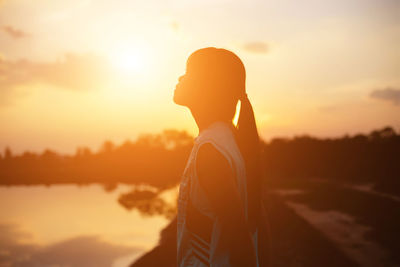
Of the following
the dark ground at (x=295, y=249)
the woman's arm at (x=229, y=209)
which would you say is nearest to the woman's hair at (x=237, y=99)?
the woman's arm at (x=229, y=209)

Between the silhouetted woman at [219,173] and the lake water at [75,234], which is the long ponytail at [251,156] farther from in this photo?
the lake water at [75,234]

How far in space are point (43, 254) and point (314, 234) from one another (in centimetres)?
Answer: 1916

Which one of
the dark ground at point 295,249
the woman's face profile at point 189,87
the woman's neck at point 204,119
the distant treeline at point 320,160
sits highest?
the distant treeline at point 320,160

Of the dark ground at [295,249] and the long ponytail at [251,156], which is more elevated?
the long ponytail at [251,156]

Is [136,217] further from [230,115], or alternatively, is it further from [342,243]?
[230,115]

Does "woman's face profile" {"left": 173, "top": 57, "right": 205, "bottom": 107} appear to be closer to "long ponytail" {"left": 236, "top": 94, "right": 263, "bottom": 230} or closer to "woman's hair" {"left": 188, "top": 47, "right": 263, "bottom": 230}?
"woman's hair" {"left": 188, "top": 47, "right": 263, "bottom": 230}

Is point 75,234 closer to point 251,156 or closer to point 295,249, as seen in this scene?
point 295,249

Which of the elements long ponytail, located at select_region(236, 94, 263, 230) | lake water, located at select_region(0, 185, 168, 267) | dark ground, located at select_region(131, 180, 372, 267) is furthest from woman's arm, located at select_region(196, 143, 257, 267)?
lake water, located at select_region(0, 185, 168, 267)

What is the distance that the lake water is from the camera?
22719mm

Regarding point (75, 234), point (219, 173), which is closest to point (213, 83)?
point (219, 173)

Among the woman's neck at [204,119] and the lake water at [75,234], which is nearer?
the woman's neck at [204,119]

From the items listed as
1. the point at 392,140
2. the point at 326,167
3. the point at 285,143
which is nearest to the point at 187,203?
the point at 392,140

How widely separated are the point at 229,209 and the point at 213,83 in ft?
2.32

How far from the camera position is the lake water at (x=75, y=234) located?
22719 millimetres
